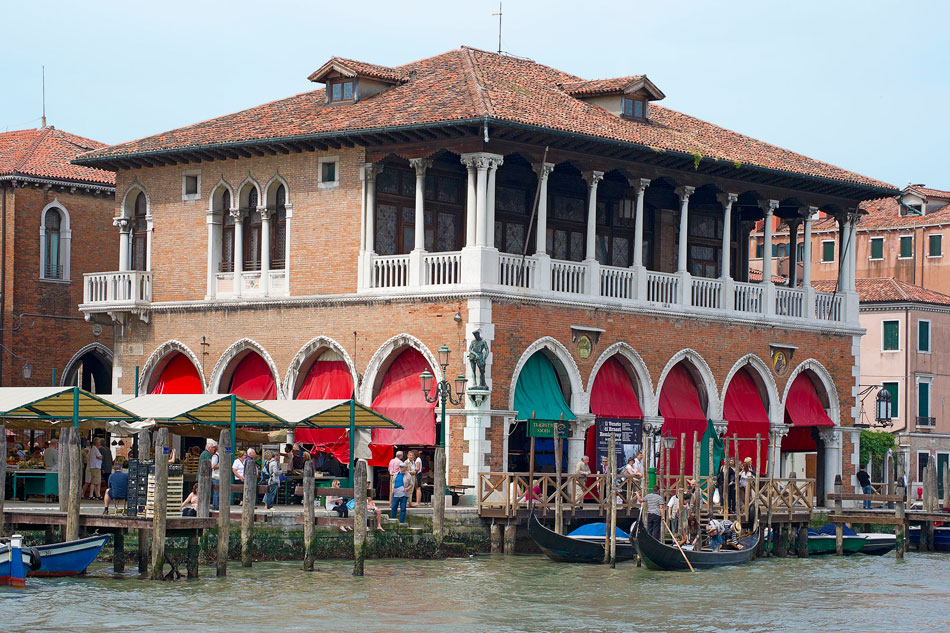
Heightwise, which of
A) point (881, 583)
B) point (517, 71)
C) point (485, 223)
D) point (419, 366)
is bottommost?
point (881, 583)

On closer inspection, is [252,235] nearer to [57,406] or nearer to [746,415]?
[57,406]

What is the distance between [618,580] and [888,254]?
112 feet

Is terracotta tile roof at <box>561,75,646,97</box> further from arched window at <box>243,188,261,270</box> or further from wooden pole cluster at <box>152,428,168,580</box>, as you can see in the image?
wooden pole cluster at <box>152,428,168,580</box>

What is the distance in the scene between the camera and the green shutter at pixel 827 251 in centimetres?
5922

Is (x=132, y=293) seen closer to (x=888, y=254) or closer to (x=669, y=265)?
(x=669, y=265)

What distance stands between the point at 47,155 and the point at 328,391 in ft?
40.3

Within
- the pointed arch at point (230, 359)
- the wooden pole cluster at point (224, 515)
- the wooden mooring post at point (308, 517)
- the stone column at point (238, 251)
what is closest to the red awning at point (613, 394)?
the pointed arch at point (230, 359)

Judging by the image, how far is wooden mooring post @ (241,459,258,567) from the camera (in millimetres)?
25438

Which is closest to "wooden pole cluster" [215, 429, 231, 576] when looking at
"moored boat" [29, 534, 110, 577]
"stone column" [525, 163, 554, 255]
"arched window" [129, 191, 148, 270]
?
"moored boat" [29, 534, 110, 577]

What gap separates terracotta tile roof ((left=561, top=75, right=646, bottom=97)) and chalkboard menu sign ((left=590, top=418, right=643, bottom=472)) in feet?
20.7

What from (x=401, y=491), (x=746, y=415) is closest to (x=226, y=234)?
(x=401, y=491)

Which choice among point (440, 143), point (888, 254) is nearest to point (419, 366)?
point (440, 143)

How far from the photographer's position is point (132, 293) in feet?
120

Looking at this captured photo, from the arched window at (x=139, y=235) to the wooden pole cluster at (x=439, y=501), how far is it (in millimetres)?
11095
